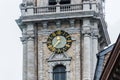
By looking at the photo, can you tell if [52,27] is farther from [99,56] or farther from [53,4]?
[99,56]

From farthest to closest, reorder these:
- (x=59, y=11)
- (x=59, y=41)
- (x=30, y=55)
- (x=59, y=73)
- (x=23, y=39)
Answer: (x=23, y=39) < (x=59, y=11) < (x=59, y=41) < (x=30, y=55) < (x=59, y=73)

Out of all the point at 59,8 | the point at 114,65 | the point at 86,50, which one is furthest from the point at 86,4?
the point at 114,65

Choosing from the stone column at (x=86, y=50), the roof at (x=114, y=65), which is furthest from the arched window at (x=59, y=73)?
the roof at (x=114, y=65)

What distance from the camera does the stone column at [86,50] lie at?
6756cm

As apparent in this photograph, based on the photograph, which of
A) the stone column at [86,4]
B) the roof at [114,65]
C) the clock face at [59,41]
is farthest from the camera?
the stone column at [86,4]

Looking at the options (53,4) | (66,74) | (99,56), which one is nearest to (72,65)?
(66,74)

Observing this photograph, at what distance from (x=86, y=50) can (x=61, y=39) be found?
2.43 meters

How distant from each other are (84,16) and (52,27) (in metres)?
2.89

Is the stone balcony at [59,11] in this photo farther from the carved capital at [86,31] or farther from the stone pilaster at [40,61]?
the stone pilaster at [40,61]

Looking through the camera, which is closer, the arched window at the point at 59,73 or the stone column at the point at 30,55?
the arched window at the point at 59,73

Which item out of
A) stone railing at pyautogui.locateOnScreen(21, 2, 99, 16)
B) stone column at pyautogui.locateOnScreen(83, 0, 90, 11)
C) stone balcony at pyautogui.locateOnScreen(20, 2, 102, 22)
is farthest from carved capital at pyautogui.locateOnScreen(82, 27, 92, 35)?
stone column at pyautogui.locateOnScreen(83, 0, 90, 11)

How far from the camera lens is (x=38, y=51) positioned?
69.2 m

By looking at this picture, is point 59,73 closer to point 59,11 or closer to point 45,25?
point 45,25

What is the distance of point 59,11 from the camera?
228 feet
